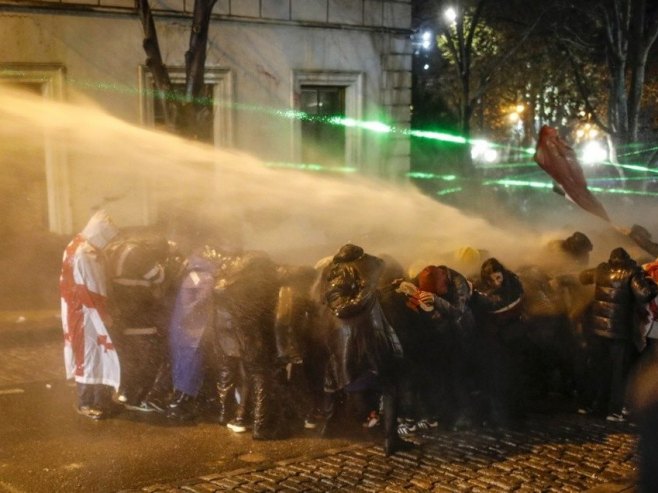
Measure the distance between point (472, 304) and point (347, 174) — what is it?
32.1 feet

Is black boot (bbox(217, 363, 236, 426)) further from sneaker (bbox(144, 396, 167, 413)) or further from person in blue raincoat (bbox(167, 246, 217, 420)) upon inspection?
sneaker (bbox(144, 396, 167, 413))

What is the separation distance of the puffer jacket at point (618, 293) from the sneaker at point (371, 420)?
7.14 ft

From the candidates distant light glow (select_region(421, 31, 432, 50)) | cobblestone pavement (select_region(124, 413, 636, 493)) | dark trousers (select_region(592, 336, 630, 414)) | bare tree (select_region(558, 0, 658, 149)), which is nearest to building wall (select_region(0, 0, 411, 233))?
bare tree (select_region(558, 0, 658, 149))

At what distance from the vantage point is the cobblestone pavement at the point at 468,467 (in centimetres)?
677

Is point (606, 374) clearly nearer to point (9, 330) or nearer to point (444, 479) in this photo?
point (444, 479)

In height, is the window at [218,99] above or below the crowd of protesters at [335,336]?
above

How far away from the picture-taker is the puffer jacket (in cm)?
829

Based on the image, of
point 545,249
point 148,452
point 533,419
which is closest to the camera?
point 148,452

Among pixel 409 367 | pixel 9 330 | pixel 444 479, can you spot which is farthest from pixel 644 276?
pixel 9 330

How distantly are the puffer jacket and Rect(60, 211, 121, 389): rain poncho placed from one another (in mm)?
4283

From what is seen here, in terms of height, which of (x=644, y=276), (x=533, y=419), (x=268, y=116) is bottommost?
(x=533, y=419)

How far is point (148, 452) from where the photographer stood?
7.43 meters

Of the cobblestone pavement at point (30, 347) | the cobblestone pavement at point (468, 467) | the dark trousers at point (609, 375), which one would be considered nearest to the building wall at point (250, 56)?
the cobblestone pavement at point (30, 347)

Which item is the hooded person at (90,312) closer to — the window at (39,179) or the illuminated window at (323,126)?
the window at (39,179)
